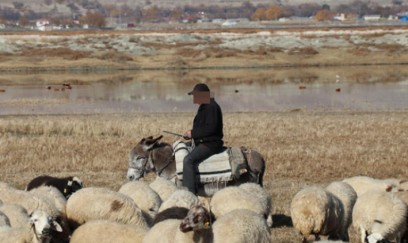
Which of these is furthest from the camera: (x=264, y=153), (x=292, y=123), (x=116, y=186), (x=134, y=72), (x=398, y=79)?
(x=134, y=72)

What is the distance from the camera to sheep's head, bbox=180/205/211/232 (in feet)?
31.2

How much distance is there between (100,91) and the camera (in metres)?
49.6

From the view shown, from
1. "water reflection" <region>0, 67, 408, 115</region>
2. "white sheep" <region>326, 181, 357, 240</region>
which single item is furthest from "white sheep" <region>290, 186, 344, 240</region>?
"water reflection" <region>0, 67, 408, 115</region>

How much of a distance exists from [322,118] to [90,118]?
28.3ft

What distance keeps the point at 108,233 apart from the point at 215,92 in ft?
118

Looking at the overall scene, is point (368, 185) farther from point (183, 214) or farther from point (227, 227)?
point (227, 227)

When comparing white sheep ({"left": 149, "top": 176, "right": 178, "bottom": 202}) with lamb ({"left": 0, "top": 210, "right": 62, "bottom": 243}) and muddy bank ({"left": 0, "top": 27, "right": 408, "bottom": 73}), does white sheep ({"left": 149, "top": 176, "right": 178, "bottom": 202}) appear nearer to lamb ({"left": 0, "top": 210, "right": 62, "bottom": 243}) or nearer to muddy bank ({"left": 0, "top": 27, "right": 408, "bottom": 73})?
lamb ({"left": 0, "top": 210, "right": 62, "bottom": 243})

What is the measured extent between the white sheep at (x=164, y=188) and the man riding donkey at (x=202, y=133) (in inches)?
9.5

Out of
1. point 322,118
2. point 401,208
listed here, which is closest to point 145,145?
point 401,208

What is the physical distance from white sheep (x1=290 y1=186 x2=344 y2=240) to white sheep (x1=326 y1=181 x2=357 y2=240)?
0.33m

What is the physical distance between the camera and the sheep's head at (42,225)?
1054cm

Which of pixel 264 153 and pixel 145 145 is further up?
pixel 145 145

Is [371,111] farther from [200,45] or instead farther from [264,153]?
[200,45]

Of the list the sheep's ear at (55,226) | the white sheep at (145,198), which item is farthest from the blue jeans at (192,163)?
the sheep's ear at (55,226)
